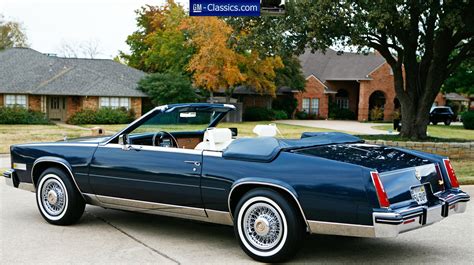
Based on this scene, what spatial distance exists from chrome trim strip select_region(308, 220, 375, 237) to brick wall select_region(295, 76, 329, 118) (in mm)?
49716

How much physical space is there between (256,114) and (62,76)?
652 inches

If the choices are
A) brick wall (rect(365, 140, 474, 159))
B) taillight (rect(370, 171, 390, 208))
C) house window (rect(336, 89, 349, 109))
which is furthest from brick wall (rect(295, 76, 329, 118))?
taillight (rect(370, 171, 390, 208))

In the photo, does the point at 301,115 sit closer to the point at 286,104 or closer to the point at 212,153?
the point at 286,104

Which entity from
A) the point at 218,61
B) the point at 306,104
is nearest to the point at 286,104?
the point at 306,104

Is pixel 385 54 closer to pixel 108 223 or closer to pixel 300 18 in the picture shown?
pixel 300 18

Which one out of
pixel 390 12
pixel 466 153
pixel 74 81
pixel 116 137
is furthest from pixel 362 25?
Result: pixel 74 81

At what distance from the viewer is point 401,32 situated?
1930 centimetres

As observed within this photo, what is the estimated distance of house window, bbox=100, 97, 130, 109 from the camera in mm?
42406

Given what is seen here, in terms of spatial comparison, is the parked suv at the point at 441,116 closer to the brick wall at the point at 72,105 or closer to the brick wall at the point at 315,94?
the brick wall at the point at 315,94

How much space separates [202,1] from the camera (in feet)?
37.0

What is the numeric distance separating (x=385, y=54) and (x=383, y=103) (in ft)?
121

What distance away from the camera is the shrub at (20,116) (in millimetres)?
37719

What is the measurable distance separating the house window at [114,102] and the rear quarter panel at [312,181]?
37559mm

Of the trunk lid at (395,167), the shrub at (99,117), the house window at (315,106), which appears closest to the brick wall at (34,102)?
the shrub at (99,117)
